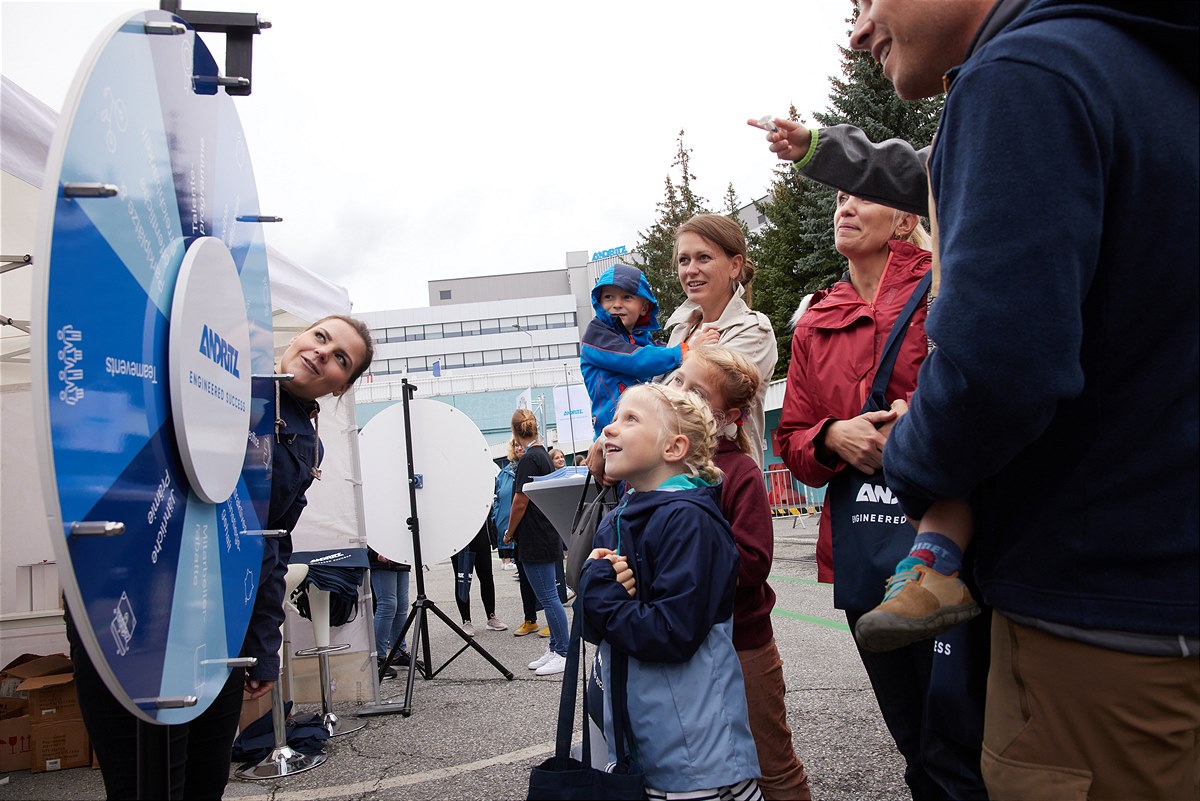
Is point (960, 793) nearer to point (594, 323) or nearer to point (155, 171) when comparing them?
point (155, 171)

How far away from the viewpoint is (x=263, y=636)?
226cm

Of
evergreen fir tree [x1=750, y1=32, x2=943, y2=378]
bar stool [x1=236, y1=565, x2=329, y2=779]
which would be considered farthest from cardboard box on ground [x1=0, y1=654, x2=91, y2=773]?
evergreen fir tree [x1=750, y1=32, x2=943, y2=378]

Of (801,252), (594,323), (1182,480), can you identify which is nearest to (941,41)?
(1182,480)

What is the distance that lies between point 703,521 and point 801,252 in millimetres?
22159

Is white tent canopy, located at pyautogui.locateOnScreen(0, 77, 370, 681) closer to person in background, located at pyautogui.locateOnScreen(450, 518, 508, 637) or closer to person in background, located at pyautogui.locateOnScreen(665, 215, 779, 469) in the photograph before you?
person in background, located at pyautogui.locateOnScreen(450, 518, 508, 637)

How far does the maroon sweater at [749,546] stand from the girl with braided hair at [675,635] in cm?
26

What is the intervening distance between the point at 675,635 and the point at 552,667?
14.1ft

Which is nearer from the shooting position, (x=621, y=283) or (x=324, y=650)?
(x=621, y=283)

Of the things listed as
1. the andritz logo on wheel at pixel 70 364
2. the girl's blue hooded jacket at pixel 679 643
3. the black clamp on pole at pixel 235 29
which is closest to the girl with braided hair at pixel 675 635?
the girl's blue hooded jacket at pixel 679 643

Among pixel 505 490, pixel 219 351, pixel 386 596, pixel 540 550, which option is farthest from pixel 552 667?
pixel 219 351

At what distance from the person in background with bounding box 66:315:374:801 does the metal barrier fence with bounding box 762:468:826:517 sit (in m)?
15.4

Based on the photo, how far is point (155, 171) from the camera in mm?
1302

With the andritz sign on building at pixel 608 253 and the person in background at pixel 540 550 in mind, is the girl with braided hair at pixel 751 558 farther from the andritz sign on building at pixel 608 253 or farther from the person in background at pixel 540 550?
the andritz sign on building at pixel 608 253

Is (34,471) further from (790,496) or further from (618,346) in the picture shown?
(790,496)
